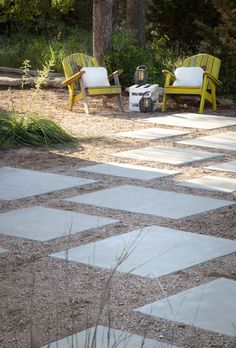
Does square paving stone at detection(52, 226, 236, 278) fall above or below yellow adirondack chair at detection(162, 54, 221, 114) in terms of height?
above

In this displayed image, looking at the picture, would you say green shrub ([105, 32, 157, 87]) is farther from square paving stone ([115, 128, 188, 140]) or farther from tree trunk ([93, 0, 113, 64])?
square paving stone ([115, 128, 188, 140])

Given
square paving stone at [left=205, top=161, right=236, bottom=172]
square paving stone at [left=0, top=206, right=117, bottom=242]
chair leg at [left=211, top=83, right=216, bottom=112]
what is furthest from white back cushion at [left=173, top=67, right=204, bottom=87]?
square paving stone at [left=0, top=206, right=117, bottom=242]

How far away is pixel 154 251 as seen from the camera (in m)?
5.04

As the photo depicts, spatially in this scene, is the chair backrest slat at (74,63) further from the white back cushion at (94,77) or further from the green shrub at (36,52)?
the green shrub at (36,52)

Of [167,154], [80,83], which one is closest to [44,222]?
[167,154]

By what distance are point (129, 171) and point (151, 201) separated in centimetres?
110

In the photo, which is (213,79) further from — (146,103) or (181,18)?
(181,18)

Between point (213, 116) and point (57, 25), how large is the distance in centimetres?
857

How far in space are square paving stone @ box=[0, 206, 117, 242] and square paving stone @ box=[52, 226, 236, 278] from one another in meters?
0.31

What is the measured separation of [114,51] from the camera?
1295 cm

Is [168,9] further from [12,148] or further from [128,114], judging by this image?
[12,148]

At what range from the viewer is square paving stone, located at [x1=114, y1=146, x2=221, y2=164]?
26.2ft

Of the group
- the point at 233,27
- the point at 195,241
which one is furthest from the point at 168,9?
the point at 195,241

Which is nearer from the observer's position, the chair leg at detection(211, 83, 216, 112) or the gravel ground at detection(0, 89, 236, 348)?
the gravel ground at detection(0, 89, 236, 348)
